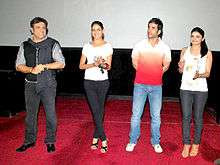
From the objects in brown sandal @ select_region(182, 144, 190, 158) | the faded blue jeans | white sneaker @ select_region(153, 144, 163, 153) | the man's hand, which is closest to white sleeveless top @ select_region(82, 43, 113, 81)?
the faded blue jeans

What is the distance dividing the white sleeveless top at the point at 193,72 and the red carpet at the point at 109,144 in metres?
1.05

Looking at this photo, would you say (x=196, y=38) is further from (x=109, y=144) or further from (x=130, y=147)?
(x=109, y=144)

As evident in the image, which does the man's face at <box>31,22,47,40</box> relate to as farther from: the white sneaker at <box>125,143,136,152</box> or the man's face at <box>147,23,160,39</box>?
the white sneaker at <box>125,143,136,152</box>

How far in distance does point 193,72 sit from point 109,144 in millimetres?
1821

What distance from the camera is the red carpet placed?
13.9ft

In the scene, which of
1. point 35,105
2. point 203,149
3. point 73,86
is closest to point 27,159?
point 35,105

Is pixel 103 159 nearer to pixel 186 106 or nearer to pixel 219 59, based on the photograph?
pixel 186 106

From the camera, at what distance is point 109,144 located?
16.1ft

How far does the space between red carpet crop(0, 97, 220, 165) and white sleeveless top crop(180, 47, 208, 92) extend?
3.46 ft

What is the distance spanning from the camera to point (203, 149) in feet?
15.4

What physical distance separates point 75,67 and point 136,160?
173 inches

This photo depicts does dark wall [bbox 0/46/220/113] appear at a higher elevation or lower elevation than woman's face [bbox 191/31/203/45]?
lower

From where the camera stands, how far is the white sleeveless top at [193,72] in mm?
4069

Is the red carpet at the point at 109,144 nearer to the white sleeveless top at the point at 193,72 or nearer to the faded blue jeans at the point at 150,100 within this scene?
the faded blue jeans at the point at 150,100
